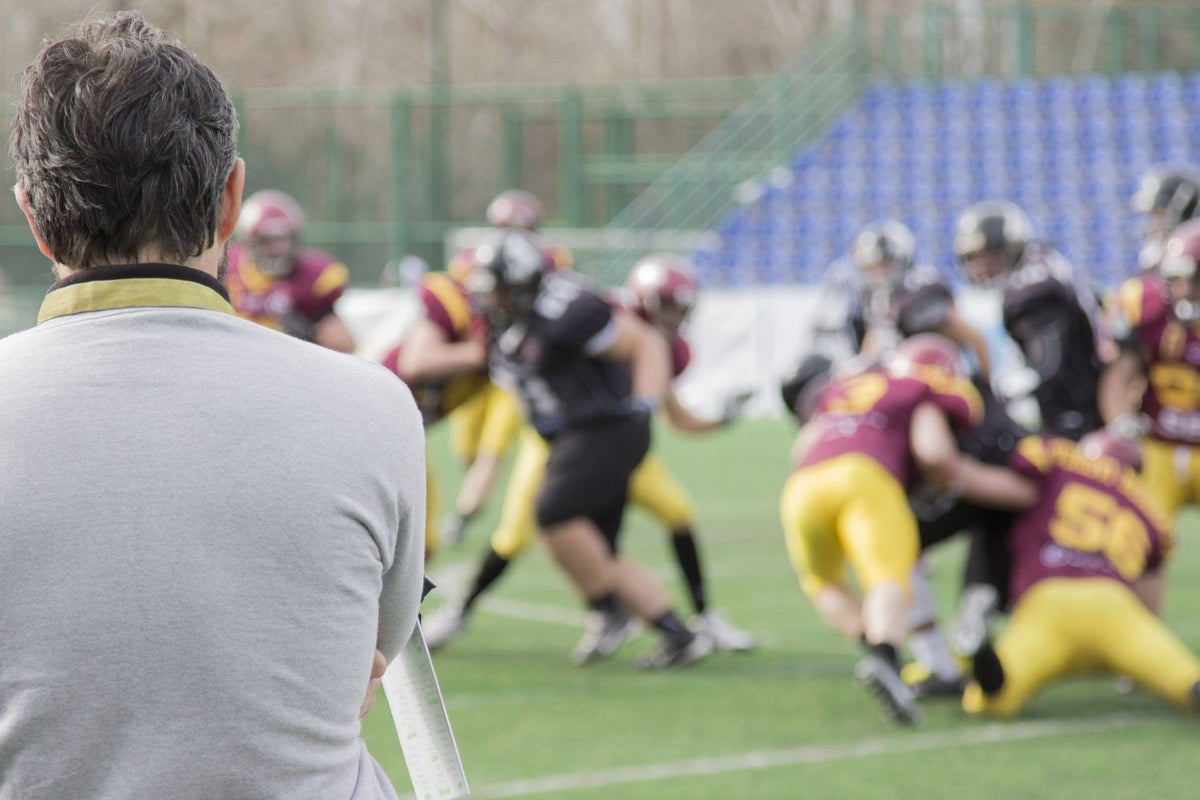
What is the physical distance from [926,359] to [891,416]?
1.00ft

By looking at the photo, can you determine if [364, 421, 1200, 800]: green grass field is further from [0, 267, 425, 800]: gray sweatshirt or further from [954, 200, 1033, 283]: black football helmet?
[0, 267, 425, 800]: gray sweatshirt

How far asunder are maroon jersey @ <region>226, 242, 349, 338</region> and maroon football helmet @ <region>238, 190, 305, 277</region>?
0.06m

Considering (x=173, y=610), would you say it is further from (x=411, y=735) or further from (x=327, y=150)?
(x=327, y=150)

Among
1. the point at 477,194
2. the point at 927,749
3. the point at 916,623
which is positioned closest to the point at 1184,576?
the point at 916,623

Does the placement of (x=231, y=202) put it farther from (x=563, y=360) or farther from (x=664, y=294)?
(x=664, y=294)

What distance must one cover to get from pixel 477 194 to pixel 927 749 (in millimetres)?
26316

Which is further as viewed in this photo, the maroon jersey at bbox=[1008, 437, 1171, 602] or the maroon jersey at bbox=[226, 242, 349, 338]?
the maroon jersey at bbox=[226, 242, 349, 338]

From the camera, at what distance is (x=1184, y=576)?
28.6ft

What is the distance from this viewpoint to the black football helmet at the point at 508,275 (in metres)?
6.61

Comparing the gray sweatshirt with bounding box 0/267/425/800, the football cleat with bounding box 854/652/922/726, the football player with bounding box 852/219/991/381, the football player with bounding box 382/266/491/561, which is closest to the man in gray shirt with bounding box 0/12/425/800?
the gray sweatshirt with bounding box 0/267/425/800

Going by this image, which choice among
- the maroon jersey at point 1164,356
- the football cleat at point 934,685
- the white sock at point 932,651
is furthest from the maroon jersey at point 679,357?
the football cleat at point 934,685

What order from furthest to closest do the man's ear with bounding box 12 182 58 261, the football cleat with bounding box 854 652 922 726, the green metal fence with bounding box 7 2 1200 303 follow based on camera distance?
the green metal fence with bounding box 7 2 1200 303, the football cleat with bounding box 854 652 922 726, the man's ear with bounding box 12 182 58 261

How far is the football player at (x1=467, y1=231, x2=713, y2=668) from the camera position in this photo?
6.62 meters

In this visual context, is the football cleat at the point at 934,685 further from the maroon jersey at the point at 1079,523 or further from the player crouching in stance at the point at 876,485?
the maroon jersey at the point at 1079,523
